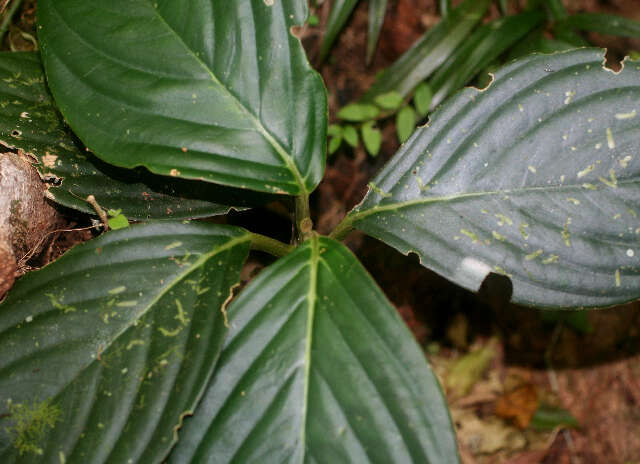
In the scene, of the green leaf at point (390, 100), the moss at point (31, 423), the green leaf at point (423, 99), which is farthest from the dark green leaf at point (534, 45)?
the moss at point (31, 423)

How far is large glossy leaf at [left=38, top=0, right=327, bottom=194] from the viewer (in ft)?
3.35

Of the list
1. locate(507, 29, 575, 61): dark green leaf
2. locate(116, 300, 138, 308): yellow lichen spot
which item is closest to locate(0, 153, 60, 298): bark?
locate(116, 300, 138, 308): yellow lichen spot

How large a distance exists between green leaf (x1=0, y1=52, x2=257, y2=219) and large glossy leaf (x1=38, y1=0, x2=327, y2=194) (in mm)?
133

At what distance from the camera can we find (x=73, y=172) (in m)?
1.12

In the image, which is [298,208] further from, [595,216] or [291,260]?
[595,216]

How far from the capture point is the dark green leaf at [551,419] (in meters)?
1.79

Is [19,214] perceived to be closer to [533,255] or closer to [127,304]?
[127,304]

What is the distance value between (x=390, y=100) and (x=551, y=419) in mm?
1273

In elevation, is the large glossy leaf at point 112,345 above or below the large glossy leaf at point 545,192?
below

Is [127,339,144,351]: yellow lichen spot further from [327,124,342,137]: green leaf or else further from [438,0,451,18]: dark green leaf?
[438,0,451,18]: dark green leaf

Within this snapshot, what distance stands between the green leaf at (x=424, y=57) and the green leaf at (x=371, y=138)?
11cm

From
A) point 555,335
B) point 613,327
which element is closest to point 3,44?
point 555,335

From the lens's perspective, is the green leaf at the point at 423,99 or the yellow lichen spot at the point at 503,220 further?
the green leaf at the point at 423,99

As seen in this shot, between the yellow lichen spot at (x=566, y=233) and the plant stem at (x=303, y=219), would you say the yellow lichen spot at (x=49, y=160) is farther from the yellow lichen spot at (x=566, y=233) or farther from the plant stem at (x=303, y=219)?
the yellow lichen spot at (x=566, y=233)
